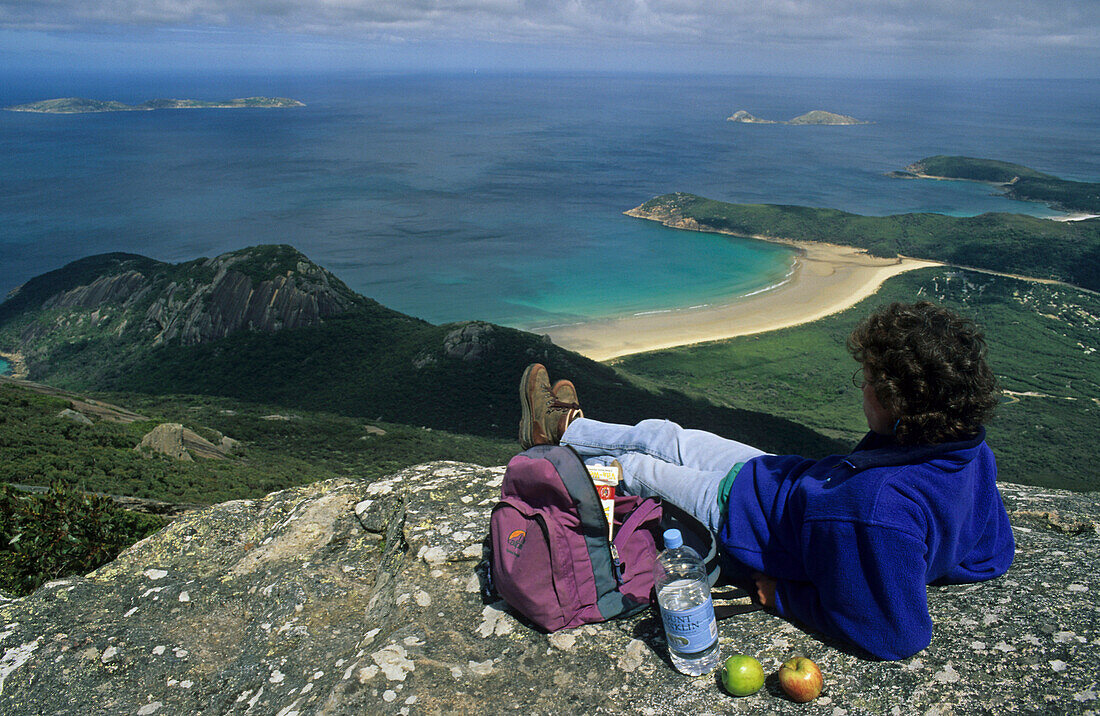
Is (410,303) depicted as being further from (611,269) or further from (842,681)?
(842,681)

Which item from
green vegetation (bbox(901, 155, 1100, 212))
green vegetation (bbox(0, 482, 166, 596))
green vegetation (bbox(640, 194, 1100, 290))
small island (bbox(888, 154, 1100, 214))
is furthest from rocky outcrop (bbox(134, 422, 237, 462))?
green vegetation (bbox(901, 155, 1100, 212))

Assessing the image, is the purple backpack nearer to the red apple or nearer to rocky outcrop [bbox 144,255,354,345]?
the red apple

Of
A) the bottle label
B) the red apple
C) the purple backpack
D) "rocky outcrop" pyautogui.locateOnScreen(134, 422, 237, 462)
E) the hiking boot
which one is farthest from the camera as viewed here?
"rocky outcrop" pyautogui.locateOnScreen(134, 422, 237, 462)

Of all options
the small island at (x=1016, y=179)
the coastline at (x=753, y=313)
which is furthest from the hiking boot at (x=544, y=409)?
the small island at (x=1016, y=179)

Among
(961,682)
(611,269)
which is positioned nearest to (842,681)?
(961,682)

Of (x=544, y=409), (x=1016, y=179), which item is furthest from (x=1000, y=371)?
(x=1016, y=179)

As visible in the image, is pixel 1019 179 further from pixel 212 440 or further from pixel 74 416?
pixel 74 416

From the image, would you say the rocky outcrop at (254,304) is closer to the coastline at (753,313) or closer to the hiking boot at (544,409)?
the coastline at (753,313)
